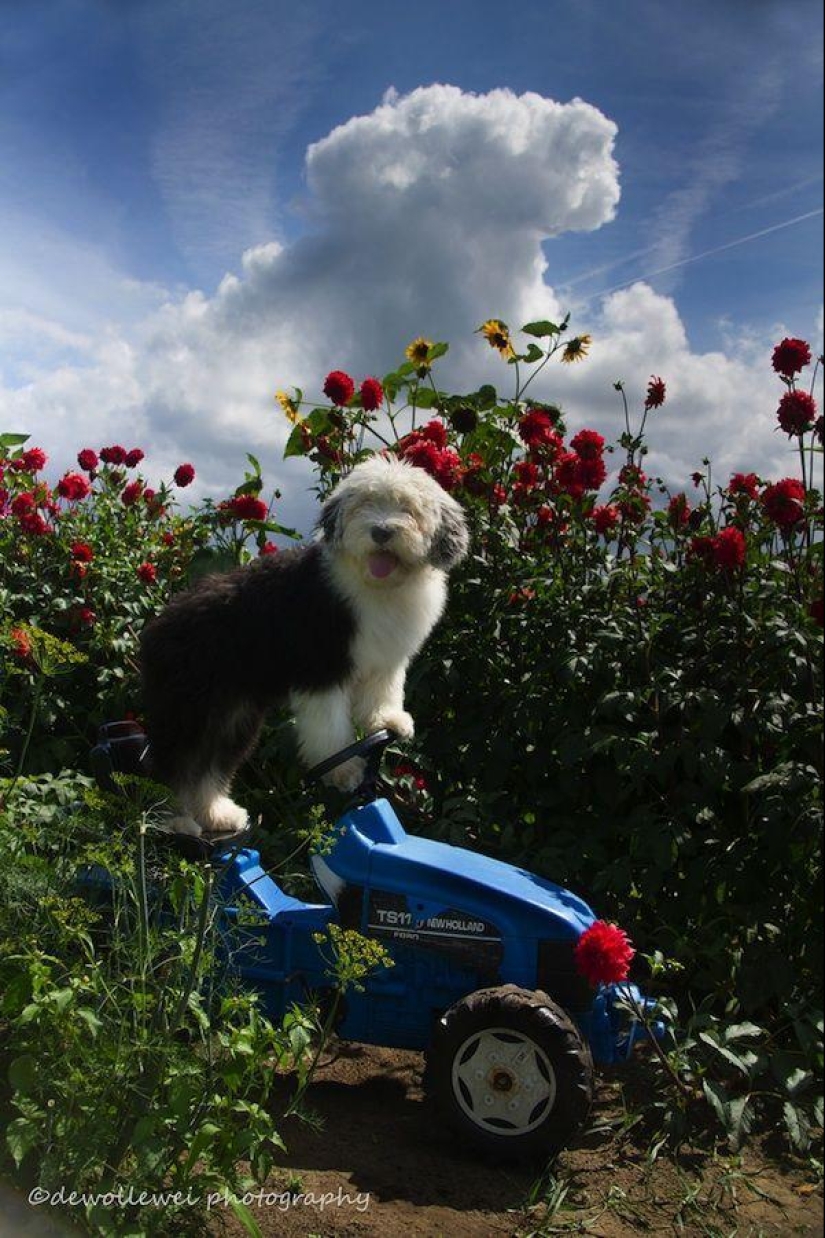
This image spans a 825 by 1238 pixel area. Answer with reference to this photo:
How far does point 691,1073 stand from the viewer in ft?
9.92

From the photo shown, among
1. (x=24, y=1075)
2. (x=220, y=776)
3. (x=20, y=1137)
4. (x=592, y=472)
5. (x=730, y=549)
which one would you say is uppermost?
(x=592, y=472)

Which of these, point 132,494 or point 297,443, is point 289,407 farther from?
point 132,494

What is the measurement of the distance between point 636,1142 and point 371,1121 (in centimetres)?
73

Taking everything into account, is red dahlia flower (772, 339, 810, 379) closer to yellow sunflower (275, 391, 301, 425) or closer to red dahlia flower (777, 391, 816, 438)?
red dahlia flower (777, 391, 816, 438)

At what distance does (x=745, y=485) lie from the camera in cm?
399

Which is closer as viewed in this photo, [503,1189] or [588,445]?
[503,1189]

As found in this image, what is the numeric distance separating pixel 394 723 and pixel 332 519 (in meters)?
0.75

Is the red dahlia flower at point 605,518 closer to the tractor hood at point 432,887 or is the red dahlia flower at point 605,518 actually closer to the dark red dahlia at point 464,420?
the dark red dahlia at point 464,420

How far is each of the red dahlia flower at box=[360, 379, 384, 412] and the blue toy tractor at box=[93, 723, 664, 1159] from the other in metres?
1.87

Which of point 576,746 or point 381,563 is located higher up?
point 381,563

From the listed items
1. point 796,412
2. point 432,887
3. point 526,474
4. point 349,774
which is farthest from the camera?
point 526,474

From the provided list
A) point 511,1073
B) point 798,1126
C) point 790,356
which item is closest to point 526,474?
point 790,356

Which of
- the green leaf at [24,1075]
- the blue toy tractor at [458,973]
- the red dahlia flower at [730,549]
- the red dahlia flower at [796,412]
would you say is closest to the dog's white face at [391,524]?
the blue toy tractor at [458,973]

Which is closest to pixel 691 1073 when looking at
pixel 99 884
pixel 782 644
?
pixel 782 644
